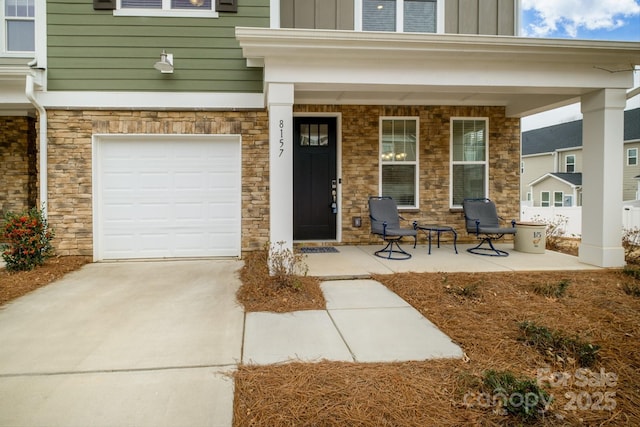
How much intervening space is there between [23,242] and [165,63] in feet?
10.4

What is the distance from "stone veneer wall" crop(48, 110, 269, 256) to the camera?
5.84m

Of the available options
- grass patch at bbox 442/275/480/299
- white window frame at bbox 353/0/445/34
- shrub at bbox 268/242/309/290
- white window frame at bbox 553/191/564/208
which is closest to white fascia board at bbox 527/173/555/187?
white window frame at bbox 553/191/564/208

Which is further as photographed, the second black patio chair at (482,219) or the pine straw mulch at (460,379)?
the second black patio chair at (482,219)

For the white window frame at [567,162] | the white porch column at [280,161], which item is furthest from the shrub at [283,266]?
the white window frame at [567,162]

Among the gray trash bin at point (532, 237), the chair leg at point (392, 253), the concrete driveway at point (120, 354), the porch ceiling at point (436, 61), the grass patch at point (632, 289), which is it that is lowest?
the concrete driveway at point (120, 354)

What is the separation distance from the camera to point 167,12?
5832 millimetres

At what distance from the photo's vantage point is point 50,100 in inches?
227

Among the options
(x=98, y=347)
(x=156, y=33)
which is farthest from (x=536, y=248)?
(x=156, y=33)

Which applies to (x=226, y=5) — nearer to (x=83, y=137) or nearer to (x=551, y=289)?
(x=83, y=137)

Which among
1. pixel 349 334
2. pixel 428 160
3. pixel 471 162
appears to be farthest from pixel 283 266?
pixel 471 162

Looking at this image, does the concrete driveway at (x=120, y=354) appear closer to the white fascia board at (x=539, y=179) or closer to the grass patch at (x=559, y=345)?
the grass patch at (x=559, y=345)

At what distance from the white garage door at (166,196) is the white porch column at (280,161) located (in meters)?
1.67

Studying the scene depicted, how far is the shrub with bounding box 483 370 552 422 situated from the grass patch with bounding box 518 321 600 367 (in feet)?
2.33

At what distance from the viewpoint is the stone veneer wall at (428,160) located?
6996 mm
